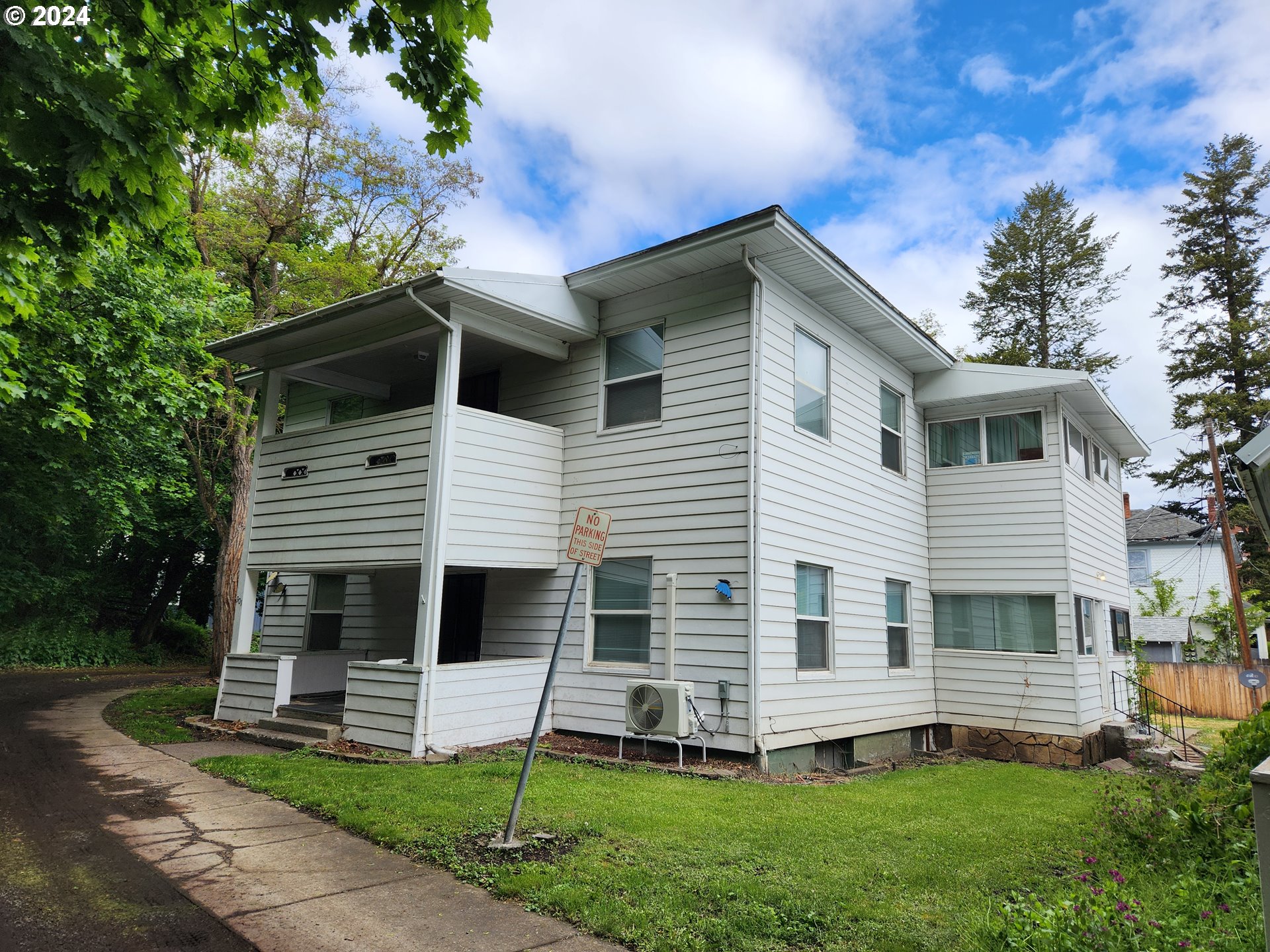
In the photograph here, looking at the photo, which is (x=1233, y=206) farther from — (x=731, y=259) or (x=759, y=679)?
(x=759, y=679)

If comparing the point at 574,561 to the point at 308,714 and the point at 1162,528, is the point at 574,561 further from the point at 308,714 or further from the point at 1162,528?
the point at 1162,528

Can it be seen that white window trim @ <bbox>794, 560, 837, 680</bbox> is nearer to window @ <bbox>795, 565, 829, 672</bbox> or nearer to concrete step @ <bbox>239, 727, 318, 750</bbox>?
window @ <bbox>795, 565, 829, 672</bbox>

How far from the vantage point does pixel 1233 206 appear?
29.5 metres

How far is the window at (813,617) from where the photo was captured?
32.2 feet

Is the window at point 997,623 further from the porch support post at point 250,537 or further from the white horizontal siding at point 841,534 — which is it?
the porch support post at point 250,537

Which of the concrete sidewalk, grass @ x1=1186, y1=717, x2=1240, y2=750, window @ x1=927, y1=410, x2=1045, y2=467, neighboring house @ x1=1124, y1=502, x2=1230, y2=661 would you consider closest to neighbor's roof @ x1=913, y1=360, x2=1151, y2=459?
window @ x1=927, y1=410, x2=1045, y2=467

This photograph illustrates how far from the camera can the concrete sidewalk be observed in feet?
12.7

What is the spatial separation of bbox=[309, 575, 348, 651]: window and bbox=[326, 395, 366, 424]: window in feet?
9.62

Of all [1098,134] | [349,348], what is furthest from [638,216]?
[349,348]

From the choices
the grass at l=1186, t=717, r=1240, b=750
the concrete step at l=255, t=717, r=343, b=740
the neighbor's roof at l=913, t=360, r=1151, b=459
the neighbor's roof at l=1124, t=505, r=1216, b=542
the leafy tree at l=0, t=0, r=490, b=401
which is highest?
the neighbor's roof at l=1124, t=505, r=1216, b=542

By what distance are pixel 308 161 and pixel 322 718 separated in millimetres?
15967

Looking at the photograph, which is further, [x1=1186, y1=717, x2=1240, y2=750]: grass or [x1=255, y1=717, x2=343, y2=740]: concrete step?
[x1=1186, y1=717, x2=1240, y2=750]: grass

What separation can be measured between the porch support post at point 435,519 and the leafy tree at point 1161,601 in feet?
95.4

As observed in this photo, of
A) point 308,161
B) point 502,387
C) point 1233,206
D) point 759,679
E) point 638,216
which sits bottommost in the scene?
point 759,679
